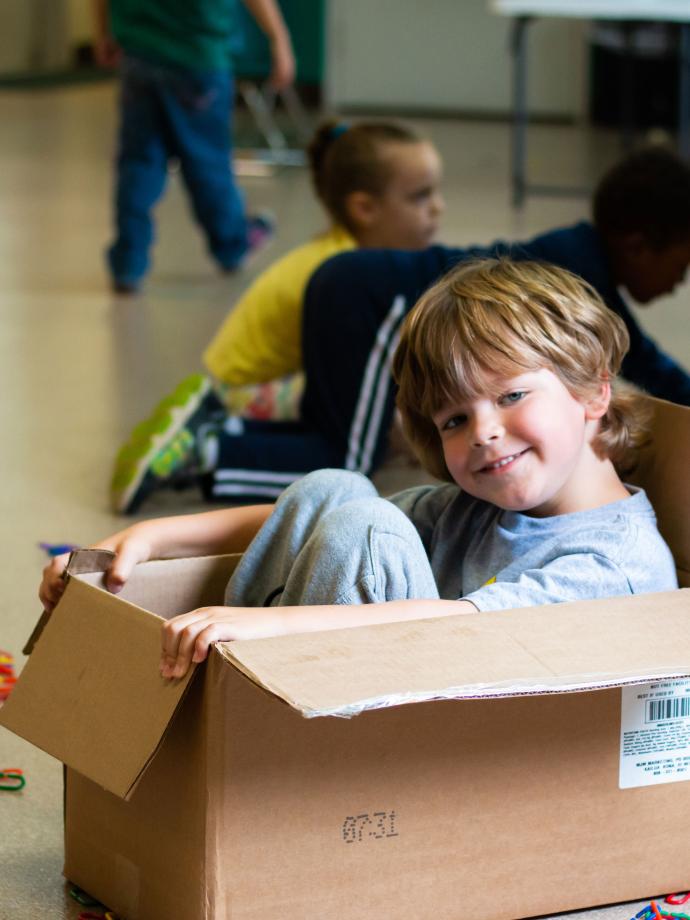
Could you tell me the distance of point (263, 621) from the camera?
1090 mm

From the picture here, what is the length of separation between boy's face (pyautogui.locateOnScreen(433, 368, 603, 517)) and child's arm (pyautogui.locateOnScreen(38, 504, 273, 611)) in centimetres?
22

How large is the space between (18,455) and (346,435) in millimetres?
662

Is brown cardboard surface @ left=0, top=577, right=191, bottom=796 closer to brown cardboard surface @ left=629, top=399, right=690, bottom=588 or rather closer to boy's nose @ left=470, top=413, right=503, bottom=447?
boy's nose @ left=470, top=413, right=503, bottom=447

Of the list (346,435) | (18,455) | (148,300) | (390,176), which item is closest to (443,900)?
(346,435)

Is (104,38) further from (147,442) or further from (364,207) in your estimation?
(147,442)

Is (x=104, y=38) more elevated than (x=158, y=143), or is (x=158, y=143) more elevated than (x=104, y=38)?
(x=104, y=38)

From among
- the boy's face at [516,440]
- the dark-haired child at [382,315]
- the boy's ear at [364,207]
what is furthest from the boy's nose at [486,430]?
the boy's ear at [364,207]

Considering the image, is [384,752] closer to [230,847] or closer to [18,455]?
[230,847]

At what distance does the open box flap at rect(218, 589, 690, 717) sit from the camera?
38.5 inches

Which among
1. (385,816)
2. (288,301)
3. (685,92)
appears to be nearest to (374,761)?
(385,816)

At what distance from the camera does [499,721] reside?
3.65 feet

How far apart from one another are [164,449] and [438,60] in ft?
22.9

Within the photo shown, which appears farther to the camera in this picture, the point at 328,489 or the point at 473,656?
the point at 328,489

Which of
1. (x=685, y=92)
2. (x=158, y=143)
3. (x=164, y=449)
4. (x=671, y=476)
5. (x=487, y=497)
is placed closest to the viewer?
(x=487, y=497)
